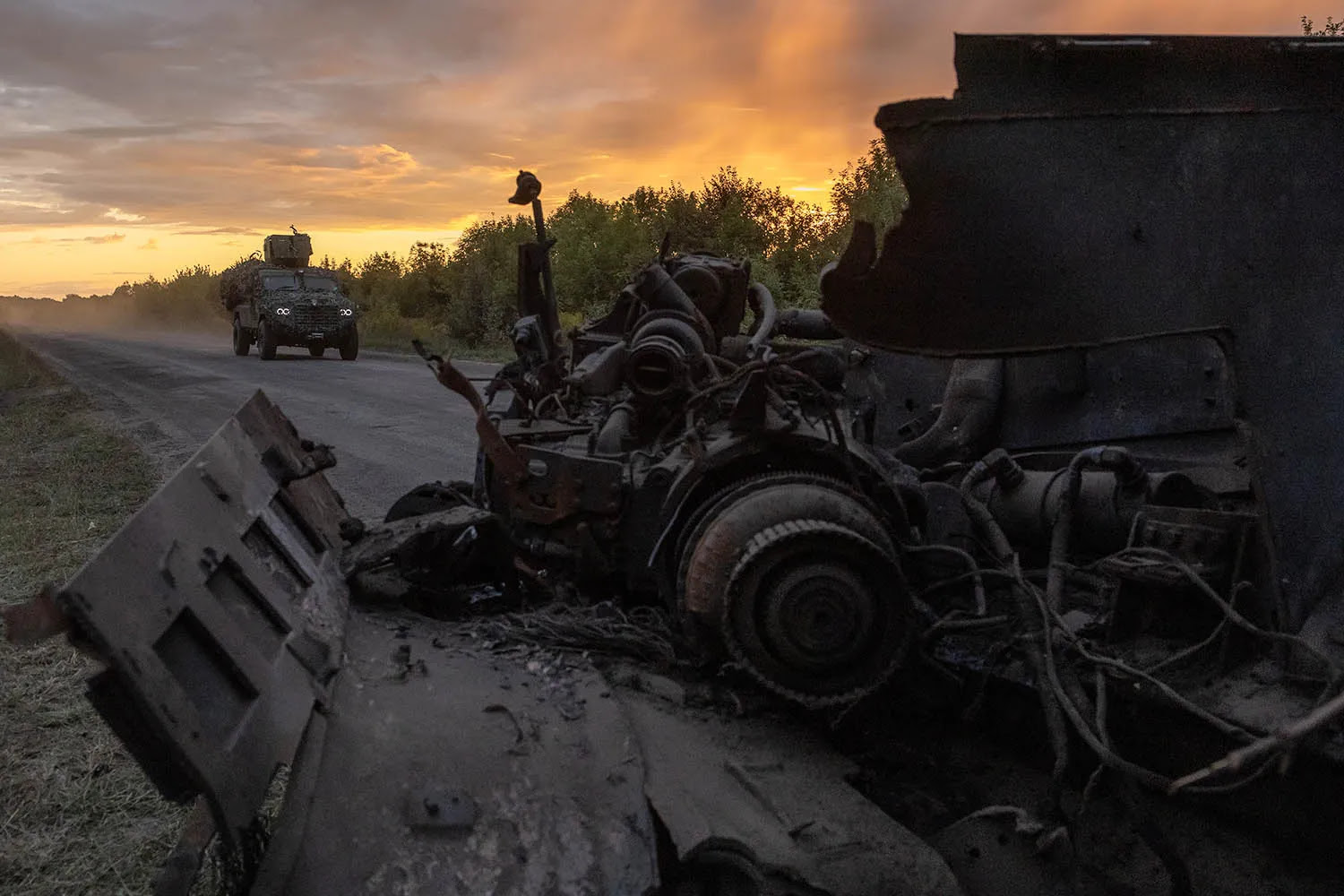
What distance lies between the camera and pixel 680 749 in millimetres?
3020

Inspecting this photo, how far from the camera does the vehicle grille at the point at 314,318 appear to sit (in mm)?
23766

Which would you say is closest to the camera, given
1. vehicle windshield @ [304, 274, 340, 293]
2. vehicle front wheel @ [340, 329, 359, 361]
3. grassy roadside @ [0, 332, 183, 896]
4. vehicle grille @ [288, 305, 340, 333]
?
grassy roadside @ [0, 332, 183, 896]

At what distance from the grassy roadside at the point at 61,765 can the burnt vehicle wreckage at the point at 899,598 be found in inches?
45.9

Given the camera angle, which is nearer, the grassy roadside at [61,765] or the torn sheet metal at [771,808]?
the torn sheet metal at [771,808]

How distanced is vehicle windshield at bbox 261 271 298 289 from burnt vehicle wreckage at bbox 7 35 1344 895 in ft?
74.9

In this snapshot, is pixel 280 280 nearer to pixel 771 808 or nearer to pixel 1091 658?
pixel 771 808

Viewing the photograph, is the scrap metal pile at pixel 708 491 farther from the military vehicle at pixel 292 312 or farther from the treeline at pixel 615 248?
the military vehicle at pixel 292 312

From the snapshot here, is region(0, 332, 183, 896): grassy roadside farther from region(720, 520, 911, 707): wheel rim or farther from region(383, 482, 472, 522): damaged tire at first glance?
region(720, 520, 911, 707): wheel rim

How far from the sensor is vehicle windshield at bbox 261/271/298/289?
24969 mm

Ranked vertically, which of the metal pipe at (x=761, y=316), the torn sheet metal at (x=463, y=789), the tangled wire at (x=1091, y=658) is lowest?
the torn sheet metal at (x=463, y=789)

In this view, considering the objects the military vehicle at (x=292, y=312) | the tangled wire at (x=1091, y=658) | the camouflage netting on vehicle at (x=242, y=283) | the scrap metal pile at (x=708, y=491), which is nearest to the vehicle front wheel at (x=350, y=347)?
the military vehicle at (x=292, y=312)

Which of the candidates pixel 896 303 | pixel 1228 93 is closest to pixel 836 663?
pixel 896 303

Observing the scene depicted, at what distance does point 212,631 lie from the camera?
2.55 metres

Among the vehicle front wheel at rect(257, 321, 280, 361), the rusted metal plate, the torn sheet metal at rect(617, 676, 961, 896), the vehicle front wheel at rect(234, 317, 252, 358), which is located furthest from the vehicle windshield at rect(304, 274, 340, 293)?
the torn sheet metal at rect(617, 676, 961, 896)
